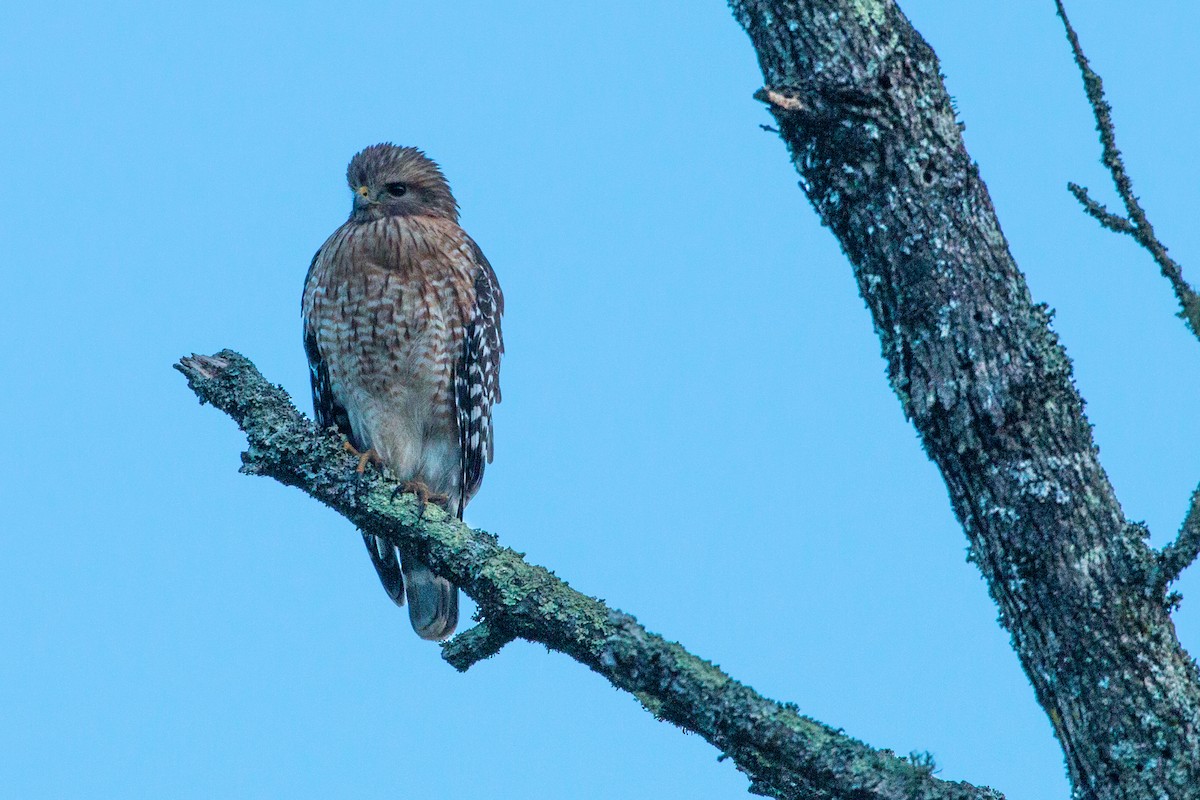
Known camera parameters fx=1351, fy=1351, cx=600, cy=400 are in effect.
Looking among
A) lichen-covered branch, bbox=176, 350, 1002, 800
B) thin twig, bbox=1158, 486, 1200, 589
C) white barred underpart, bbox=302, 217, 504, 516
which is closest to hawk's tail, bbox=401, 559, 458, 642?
white barred underpart, bbox=302, 217, 504, 516

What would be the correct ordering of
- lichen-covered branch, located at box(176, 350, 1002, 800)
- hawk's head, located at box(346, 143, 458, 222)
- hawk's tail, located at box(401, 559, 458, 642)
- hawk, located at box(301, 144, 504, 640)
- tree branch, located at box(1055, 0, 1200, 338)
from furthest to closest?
hawk's head, located at box(346, 143, 458, 222), hawk, located at box(301, 144, 504, 640), hawk's tail, located at box(401, 559, 458, 642), lichen-covered branch, located at box(176, 350, 1002, 800), tree branch, located at box(1055, 0, 1200, 338)

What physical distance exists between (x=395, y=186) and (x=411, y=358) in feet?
3.97

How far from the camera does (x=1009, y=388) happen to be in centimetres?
329

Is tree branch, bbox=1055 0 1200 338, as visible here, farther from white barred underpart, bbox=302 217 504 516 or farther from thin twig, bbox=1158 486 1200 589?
white barred underpart, bbox=302 217 504 516

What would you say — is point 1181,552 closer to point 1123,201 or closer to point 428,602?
point 1123,201

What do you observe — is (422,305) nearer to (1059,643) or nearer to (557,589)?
(557,589)

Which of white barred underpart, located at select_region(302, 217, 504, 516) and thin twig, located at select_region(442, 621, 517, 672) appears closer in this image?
thin twig, located at select_region(442, 621, 517, 672)

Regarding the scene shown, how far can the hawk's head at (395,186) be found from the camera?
718 cm

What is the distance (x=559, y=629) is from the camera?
3.99 meters

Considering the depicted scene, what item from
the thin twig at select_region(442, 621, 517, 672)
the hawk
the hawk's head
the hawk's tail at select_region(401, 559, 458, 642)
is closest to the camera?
the thin twig at select_region(442, 621, 517, 672)

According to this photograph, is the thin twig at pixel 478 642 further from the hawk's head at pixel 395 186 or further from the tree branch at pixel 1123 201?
the hawk's head at pixel 395 186

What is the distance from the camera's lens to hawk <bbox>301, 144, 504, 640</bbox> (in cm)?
655

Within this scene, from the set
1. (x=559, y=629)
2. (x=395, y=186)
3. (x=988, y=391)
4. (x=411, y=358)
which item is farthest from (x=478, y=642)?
(x=395, y=186)

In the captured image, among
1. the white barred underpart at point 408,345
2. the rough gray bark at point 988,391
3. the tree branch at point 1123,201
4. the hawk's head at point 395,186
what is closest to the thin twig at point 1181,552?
the rough gray bark at point 988,391
